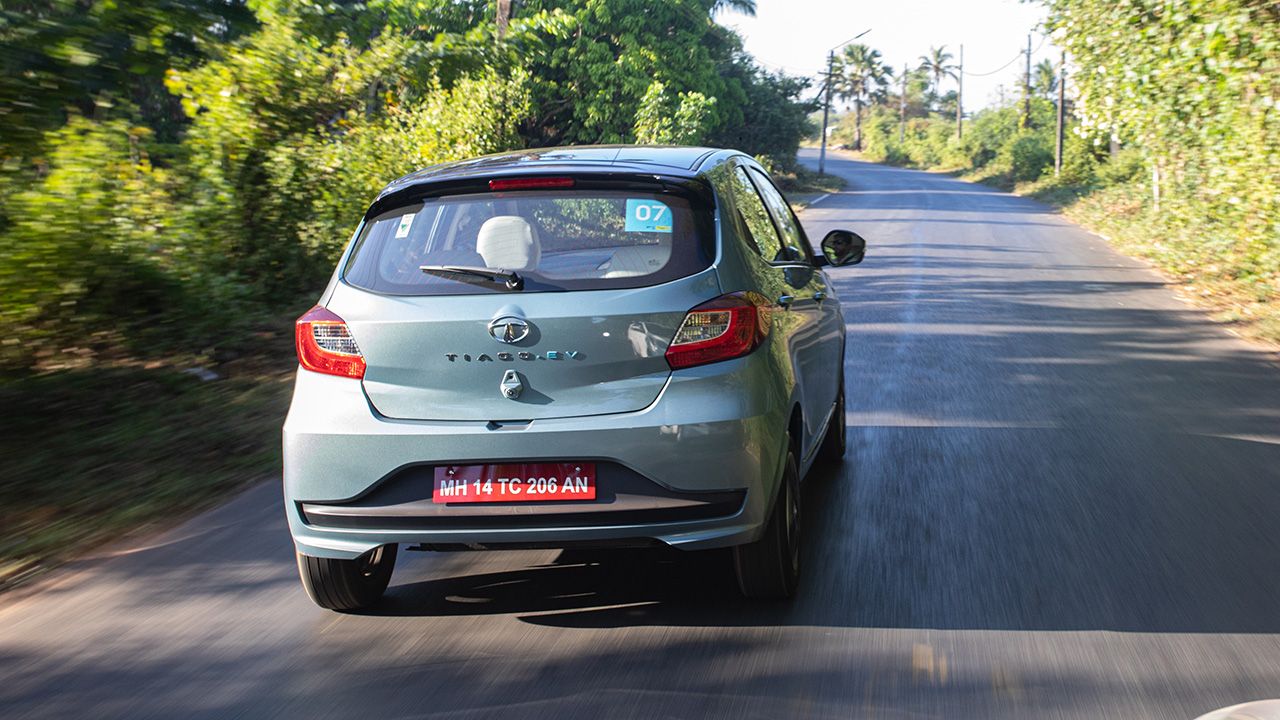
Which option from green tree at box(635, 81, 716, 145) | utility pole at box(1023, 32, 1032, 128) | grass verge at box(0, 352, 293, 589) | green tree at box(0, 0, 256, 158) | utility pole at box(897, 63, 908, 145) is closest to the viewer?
grass verge at box(0, 352, 293, 589)

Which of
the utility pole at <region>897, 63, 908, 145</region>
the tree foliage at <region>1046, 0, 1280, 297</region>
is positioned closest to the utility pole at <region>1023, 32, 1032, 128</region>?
the utility pole at <region>897, 63, 908, 145</region>

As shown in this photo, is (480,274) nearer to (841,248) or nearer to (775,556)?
(775,556)

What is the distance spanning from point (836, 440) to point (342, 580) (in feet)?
9.87

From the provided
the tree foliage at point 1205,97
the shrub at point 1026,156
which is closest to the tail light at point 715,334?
the tree foliage at point 1205,97

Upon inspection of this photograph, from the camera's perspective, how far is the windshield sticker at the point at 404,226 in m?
4.29

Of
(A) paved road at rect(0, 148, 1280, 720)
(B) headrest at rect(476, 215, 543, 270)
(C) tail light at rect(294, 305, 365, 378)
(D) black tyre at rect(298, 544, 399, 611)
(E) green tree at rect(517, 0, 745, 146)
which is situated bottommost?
(A) paved road at rect(0, 148, 1280, 720)

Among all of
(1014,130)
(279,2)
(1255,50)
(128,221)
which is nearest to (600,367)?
(128,221)

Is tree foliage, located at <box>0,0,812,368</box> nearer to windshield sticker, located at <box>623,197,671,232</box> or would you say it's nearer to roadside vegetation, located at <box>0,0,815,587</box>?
roadside vegetation, located at <box>0,0,815,587</box>

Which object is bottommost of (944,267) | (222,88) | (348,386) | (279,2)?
(944,267)

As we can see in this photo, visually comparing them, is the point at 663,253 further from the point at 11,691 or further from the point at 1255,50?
the point at 1255,50

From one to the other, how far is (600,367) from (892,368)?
605 cm

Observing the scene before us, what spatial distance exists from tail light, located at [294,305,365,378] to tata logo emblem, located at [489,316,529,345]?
47 cm

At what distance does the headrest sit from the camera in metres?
4.11

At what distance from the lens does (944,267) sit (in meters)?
18.1
